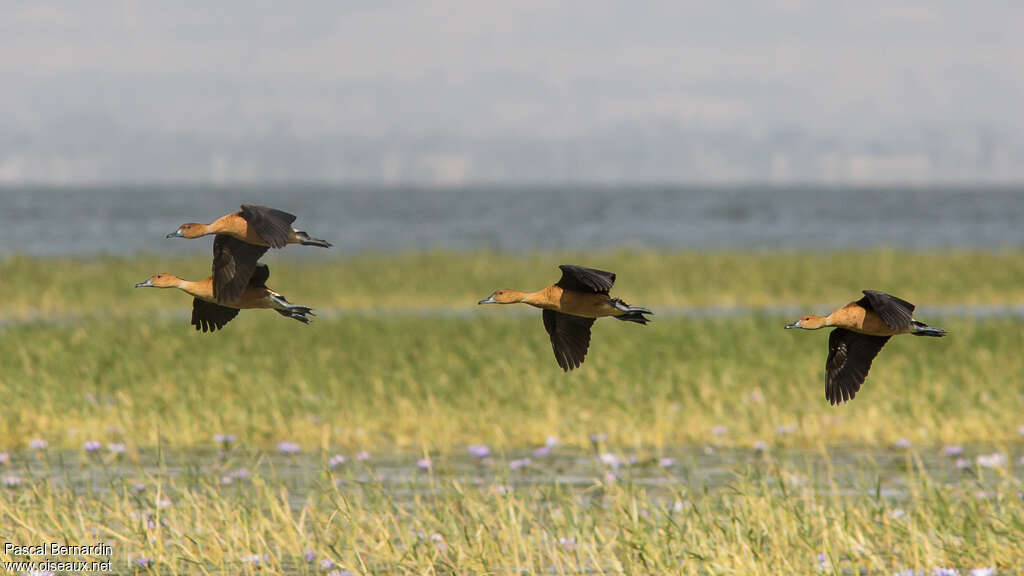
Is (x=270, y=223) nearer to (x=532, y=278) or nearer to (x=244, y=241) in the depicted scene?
(x=244, y=241)

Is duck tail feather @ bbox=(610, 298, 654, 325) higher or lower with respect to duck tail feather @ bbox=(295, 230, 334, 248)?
lower

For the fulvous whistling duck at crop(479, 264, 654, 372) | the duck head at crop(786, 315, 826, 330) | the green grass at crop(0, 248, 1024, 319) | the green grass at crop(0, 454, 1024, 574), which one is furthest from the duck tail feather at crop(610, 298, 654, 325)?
the green grass at crop(0, 248, 1024, 319)

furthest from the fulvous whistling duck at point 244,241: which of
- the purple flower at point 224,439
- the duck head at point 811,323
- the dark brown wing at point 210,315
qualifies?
the purple flower at point 224,439

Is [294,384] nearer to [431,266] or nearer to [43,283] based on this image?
[43,283]

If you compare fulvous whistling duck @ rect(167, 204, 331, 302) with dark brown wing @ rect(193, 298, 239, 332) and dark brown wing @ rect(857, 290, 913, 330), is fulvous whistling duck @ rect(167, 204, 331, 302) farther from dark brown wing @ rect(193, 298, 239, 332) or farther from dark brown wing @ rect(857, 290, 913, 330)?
dark brown wing @ rect(857, 290, 913, 330)

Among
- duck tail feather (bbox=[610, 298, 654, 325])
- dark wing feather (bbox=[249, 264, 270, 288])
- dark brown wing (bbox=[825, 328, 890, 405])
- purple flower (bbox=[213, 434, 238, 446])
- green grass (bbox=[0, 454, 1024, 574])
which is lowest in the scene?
green grass (bbox=[0, 454, 1024, 574])

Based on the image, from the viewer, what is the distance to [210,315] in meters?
2.65

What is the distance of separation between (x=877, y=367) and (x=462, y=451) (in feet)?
22.4

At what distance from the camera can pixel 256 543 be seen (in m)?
9.01

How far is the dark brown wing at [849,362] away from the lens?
2596mm

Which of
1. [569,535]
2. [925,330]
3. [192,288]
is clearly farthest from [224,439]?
[925,330]

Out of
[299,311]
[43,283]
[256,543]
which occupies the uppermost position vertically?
[43,283]

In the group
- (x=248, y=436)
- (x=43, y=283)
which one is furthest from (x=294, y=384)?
(x=43, y=283)

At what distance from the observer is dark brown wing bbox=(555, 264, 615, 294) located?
230cm
